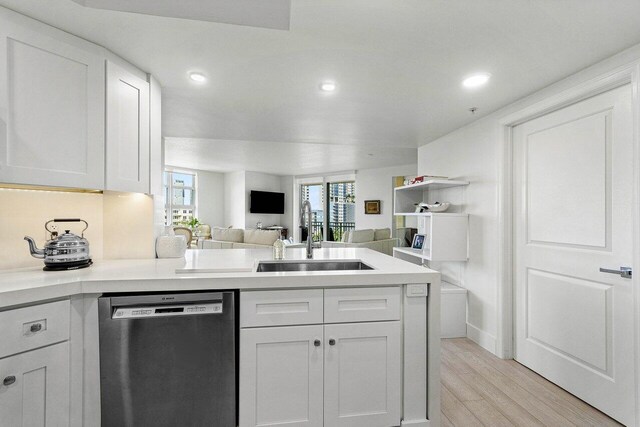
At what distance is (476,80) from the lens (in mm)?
2084

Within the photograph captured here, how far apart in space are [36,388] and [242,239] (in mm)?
3947

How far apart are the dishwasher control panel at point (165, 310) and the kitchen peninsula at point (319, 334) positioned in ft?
0.27

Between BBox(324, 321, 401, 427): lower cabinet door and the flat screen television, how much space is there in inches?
289

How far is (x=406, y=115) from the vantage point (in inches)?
112

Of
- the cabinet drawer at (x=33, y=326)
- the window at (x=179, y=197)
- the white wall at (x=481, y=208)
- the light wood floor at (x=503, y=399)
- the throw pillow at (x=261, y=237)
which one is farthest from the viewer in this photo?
the window at (x=179, y=197)

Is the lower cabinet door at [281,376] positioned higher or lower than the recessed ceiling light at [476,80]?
lower

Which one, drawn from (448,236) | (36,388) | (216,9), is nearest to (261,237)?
(448,236)

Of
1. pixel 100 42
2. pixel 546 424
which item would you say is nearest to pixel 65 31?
pixel 100 42

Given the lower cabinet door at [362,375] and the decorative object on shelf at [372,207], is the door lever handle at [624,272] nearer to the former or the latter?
the lower cabinet door at [362,375]

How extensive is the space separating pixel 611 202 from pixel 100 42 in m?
3.06

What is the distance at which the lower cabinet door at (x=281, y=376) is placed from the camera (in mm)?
1504

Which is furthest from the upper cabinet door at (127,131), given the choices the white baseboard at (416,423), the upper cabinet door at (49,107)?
the white baseboard at (416,423)

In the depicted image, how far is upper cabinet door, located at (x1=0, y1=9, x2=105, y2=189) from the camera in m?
1.38

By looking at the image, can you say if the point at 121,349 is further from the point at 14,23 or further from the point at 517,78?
the point at 517,78
